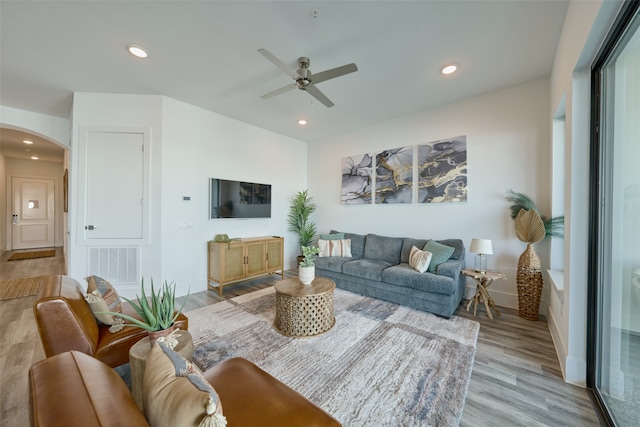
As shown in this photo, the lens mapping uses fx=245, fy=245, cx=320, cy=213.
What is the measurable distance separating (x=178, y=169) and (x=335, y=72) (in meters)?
2.87

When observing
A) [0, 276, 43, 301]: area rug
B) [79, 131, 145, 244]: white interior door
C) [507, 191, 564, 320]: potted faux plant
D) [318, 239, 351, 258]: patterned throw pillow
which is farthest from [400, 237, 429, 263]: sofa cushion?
[0, 276, 43, 301]: area rug

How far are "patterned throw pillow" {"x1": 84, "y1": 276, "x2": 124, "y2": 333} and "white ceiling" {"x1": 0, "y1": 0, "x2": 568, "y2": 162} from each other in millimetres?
2303

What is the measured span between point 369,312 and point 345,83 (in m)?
2.98

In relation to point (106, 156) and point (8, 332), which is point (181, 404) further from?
point (106, 156)

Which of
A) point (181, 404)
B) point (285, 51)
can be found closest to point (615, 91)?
point (285, 51)

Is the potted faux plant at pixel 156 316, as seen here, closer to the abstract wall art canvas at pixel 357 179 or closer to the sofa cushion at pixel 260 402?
the sofa cushion at pixel 260 402

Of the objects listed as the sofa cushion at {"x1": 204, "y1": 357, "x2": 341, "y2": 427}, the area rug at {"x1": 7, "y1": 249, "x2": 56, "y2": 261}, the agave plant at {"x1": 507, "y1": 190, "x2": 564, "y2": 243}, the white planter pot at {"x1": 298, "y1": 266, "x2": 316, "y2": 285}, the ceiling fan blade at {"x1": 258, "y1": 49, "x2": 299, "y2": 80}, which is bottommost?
the area rug at {"x1": 7, "y1": 249, "x2": 56, "y2": 261}

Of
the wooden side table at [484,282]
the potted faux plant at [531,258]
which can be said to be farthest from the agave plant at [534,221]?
the wooden side table at [484,282]

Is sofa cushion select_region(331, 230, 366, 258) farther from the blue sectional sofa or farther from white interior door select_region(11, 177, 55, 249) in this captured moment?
white interior door select_region(11, 177, 55, 249)

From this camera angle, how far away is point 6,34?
91.7 inches

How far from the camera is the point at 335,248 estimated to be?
14.4ft

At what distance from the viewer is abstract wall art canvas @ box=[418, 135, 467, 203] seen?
366cm

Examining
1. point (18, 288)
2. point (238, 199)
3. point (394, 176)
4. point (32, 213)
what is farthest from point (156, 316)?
point (32, 213)

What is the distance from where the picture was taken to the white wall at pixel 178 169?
3535 millimetres
